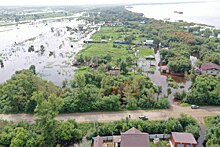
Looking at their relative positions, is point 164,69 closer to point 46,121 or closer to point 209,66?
point 209,66

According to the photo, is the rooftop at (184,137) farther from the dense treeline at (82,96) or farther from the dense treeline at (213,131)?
the dense treeline at (82,96)

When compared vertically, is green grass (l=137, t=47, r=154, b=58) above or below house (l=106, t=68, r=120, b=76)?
above

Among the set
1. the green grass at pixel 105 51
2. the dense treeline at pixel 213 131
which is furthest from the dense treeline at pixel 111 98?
the green grass at pixel 105 51

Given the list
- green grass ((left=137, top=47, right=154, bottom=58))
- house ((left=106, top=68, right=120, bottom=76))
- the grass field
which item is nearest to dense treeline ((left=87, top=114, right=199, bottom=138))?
house ((left=106, top=68, right=120, bottom=76))

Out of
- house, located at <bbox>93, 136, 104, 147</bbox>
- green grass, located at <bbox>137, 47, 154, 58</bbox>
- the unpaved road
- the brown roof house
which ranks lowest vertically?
the unpaved road

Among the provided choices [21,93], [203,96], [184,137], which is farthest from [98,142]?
[203,96]

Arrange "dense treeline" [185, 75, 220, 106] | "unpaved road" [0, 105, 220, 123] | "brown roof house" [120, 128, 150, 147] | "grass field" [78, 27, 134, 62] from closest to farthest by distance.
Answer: "brown roof house" [120, 128, 150, 147]
"unpaved road" [0, 105, 220, 123]
"dense treeline" [185, 75, 220, 106]
"grass field" [78, 27, 134, 62]

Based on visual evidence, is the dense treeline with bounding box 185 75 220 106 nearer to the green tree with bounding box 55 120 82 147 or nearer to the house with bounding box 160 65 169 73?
the house with bounding box 160 65 169 73
